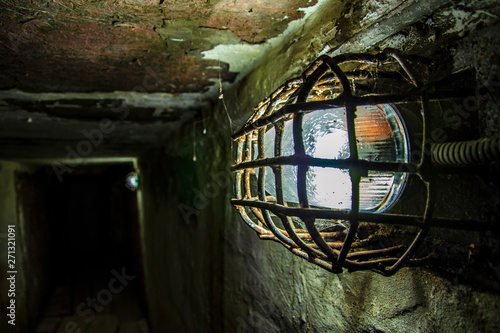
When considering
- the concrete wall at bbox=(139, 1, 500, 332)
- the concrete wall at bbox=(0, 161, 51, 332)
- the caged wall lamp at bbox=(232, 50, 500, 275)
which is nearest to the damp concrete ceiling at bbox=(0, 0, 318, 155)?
the concrete wall at bbox=(139, 1, 500, 332)

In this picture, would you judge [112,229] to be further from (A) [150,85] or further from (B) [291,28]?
(B) [291,28]

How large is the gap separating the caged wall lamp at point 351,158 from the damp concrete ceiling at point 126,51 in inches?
15.3

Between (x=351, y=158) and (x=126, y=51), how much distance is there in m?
0.99

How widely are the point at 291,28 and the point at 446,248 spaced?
75 centimetres

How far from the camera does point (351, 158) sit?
479mm

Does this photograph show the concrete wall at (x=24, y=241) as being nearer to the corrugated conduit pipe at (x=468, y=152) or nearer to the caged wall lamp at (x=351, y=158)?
the caged wall lamp at (x=351, y=158)

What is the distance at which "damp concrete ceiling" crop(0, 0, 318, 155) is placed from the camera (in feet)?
2.90

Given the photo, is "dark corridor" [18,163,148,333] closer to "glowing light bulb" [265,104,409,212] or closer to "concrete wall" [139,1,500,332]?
"concrete wall" [139,1,500,332]

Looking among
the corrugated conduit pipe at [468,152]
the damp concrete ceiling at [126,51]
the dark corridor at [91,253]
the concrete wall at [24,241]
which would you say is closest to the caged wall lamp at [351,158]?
the corrugated conduit pipe at [468,152]

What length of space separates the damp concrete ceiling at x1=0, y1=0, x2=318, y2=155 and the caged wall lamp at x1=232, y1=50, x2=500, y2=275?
1.27 feet

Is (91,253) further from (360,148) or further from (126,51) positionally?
(360,148)

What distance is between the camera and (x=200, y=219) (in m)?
2.06

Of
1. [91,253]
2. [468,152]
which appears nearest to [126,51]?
[468,152]

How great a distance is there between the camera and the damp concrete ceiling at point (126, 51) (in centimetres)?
88
